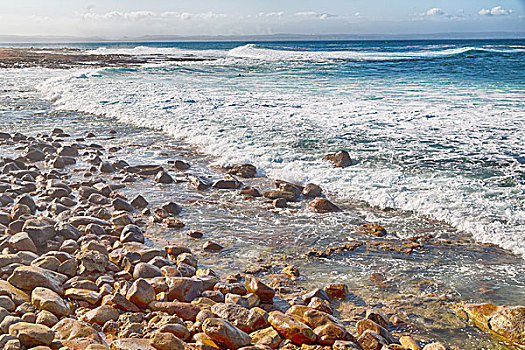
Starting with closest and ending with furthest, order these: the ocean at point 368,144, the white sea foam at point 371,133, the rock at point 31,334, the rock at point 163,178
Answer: the rock at point 31,334
the ocean at point 368,144
the white sea foam at point 371,133
the rock at point 163,178

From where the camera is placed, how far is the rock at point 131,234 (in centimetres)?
461

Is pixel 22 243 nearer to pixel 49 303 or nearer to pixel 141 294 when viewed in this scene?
pixel 49 303

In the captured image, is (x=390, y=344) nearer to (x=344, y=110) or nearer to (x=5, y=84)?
(x=344, y=110)

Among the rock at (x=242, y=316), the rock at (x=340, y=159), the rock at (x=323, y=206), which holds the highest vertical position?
the rock at (x=340, y=159)

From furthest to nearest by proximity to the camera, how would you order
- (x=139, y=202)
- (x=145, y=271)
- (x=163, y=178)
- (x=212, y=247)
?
1. (x=163, y=178)
2. (x=139, y=202)
3. (x=212, y=247)
4. (x=145, y=271)

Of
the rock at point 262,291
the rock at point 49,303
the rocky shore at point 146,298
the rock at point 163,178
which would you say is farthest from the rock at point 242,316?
the rock at point 163,178

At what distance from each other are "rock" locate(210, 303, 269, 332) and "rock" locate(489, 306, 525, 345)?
167 cm

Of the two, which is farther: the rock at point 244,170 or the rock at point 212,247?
the rock at point 244,170

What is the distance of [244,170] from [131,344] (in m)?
4.77

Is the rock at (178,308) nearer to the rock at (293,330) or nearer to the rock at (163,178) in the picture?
the rock at (293,330)

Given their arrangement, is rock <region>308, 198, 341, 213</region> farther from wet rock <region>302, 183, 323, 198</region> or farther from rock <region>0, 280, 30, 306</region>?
rock <region>0, 280, 30, 306</region>

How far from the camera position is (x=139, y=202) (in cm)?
581

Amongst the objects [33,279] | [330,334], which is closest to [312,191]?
[330,334]

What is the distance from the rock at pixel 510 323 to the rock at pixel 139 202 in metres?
4.12
